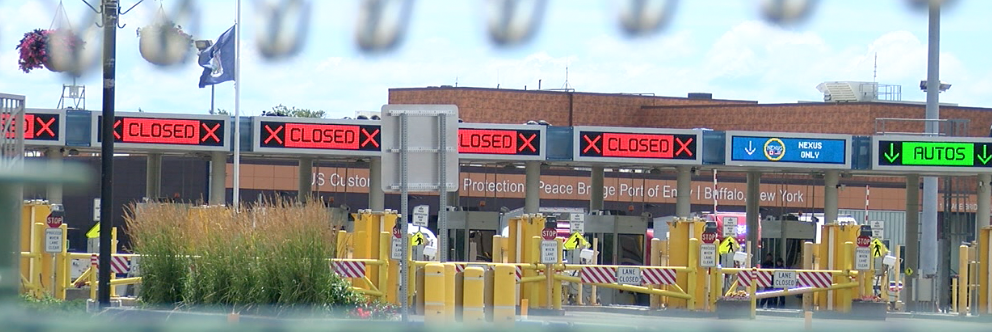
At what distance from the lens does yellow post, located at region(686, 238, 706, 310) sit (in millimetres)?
23250

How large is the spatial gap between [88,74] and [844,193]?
3576cm

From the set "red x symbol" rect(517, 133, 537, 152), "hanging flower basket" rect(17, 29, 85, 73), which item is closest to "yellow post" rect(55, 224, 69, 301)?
"hanging flower basket" rect(17, 29, 85, 73)

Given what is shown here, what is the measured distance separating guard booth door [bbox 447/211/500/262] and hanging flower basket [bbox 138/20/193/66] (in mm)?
9436

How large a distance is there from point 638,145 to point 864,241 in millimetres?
5004

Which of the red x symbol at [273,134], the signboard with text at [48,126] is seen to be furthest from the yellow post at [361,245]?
the signboard with text at [48,126]

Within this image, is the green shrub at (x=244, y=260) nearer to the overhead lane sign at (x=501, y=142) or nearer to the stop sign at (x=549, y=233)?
the stop sign at (x=549, y=233)

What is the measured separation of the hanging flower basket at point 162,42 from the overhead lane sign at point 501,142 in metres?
5.74

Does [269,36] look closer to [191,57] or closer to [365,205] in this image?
[191,57]

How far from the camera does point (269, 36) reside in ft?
62.2

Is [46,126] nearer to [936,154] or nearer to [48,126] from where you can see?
[48,126]

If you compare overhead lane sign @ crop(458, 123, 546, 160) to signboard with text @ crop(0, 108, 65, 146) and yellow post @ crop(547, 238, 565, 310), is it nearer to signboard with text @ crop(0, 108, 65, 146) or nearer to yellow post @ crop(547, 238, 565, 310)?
yellow post @ crop(547, 238, 565, 310)

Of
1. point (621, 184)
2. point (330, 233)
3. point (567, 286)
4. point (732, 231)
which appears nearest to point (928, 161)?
point (732, 231)

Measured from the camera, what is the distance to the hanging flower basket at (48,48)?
811 inches

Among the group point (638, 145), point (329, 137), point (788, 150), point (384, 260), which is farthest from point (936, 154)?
point (329, 137)
